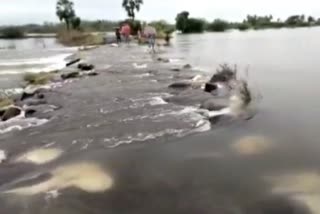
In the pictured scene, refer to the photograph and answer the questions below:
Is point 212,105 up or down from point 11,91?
up

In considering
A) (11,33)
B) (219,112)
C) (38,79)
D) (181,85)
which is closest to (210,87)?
(181,85)

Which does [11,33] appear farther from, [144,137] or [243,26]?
[144,137]

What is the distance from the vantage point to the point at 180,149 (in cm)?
1259

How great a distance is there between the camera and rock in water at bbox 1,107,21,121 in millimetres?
17312

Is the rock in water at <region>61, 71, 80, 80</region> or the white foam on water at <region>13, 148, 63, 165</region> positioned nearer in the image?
the white foam on water at <region>13, 148, 63, 165</region>

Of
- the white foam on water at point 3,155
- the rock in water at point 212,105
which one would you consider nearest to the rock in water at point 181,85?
the rock in water at point 212,105

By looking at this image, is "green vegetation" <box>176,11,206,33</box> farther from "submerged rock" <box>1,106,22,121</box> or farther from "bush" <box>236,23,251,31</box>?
"submerged rock" <box>1,106,22,121</box>

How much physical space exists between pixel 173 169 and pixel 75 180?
2308mm

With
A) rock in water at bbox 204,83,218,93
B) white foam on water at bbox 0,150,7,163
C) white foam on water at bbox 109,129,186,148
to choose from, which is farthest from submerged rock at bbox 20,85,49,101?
white foam on water at bbox 109,129,186,148

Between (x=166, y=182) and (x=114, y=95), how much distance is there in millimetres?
11149

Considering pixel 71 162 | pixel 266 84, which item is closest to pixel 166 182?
pixel 71 162

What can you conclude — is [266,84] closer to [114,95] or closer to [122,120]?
[114,95]

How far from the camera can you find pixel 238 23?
152 metres

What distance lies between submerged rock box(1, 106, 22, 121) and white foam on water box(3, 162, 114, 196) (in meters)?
6.75
